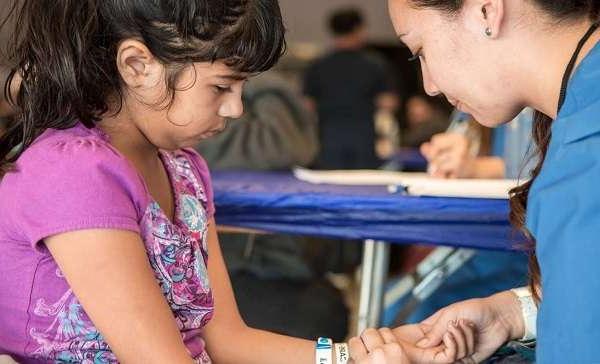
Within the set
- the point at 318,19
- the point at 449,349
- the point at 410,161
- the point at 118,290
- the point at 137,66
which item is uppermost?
the point at 137,66

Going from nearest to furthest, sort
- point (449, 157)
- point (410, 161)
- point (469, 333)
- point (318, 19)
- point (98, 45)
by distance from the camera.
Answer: point (98, 45) → point (469, 333) → point (449, 157) → point (410, 161) → point (318, 19)

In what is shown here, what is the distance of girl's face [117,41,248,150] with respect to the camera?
3.73ft

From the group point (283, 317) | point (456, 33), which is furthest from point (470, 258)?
point (456, 33)

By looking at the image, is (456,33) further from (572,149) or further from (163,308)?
(163,308)

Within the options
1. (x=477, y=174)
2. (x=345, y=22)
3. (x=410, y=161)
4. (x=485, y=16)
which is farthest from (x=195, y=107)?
(x=345, y=22)

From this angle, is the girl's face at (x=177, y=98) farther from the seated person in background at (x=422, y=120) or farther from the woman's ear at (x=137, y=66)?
the seated person in background at (x=422, y=120)

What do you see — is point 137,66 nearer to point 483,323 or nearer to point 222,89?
point 222,89

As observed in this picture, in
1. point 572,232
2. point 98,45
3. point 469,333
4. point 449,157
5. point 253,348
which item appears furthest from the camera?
point 449,157

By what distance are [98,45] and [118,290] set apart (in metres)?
0.31

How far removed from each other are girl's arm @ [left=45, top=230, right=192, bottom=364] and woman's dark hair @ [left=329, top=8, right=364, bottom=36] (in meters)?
3.92

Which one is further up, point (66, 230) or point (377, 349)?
point (66, 230)

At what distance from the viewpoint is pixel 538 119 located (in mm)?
1213

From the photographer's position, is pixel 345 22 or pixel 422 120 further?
pixel 422 120

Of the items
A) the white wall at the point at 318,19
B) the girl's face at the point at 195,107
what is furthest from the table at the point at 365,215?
the white wall at the point at 318,19
